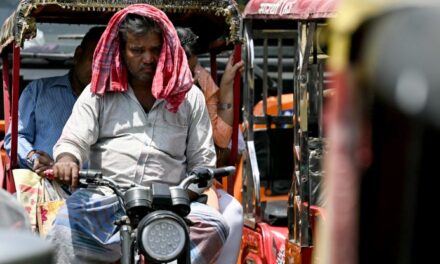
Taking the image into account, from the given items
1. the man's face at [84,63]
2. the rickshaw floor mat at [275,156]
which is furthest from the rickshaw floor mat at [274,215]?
the man's face at [84,63]

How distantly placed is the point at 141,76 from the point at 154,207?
0.81m

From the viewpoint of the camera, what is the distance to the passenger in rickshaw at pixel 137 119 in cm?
483

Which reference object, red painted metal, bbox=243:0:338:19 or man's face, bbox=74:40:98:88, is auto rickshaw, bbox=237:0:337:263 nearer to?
red painted metal, bbox=243:0:338:19

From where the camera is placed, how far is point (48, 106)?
19.6 feet

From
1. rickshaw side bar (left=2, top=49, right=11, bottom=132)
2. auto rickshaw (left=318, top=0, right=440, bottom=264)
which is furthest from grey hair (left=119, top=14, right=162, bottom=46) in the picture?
auto rickshaw (left=318, top=0, right=440, bottom=264)

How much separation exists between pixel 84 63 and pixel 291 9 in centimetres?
118

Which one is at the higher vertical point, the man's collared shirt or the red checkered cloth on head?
the red checkered cloth on head

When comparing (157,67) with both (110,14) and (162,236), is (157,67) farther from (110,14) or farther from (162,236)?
(110,14)

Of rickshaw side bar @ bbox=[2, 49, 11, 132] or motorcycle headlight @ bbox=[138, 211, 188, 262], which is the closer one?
motorcycle headlight @ bbox=[138, 211, 188, 262]

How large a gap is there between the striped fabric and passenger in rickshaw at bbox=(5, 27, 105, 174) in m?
0.93

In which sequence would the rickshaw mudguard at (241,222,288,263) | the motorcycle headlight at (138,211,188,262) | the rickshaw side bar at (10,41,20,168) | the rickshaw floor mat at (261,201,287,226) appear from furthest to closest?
the rickshaw floor mat at (261,201,287,226) → the rickshaw mudguard at (241,222,288,263) → the rickshaw side bar at (10,41,20,168) → the motorcycle headlight at (138,211,188,262)

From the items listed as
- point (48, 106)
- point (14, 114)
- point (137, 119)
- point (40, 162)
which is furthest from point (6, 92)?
point (137, 119)

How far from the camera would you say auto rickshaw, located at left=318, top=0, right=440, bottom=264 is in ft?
5.38

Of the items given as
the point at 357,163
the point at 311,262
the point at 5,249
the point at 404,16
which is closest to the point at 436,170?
the point at 357,163
